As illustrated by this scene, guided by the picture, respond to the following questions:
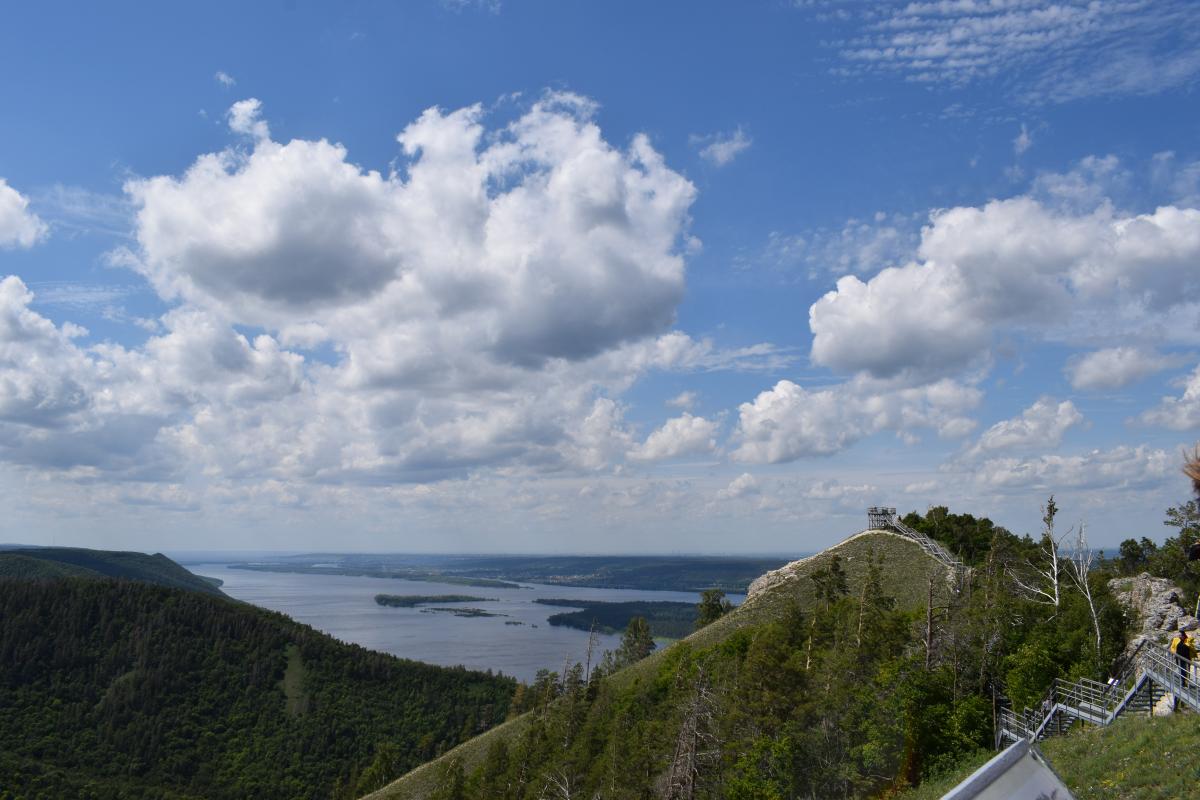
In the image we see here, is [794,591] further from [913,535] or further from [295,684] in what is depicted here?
[295,684]

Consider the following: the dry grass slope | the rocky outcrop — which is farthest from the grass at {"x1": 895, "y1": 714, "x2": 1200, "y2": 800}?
the dry grass slope

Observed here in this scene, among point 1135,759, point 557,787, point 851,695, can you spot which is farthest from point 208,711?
point 1135,759

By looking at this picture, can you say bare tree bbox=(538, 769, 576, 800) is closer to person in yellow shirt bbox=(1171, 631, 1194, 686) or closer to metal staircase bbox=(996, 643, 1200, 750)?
metal staircase bbox=(996, 643, 1200, 750)

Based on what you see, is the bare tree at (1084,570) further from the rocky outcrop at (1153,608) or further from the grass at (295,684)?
the grass at (295,684)

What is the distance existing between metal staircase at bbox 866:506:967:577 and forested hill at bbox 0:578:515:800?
90640 mm

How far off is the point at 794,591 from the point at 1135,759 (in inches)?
2303

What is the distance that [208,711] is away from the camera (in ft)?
573

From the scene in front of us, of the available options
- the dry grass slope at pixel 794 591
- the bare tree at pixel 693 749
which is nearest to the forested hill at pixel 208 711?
the dry grass slope at pixel 794 591

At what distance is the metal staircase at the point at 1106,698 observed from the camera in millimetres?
26688

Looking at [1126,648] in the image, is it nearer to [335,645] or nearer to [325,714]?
[325,714]

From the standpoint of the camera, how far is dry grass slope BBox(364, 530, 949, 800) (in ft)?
232

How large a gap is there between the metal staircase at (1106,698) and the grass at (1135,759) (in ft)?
5.86

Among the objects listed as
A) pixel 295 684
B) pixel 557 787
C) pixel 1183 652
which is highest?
pixel 1183 652

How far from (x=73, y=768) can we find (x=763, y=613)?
153 m
